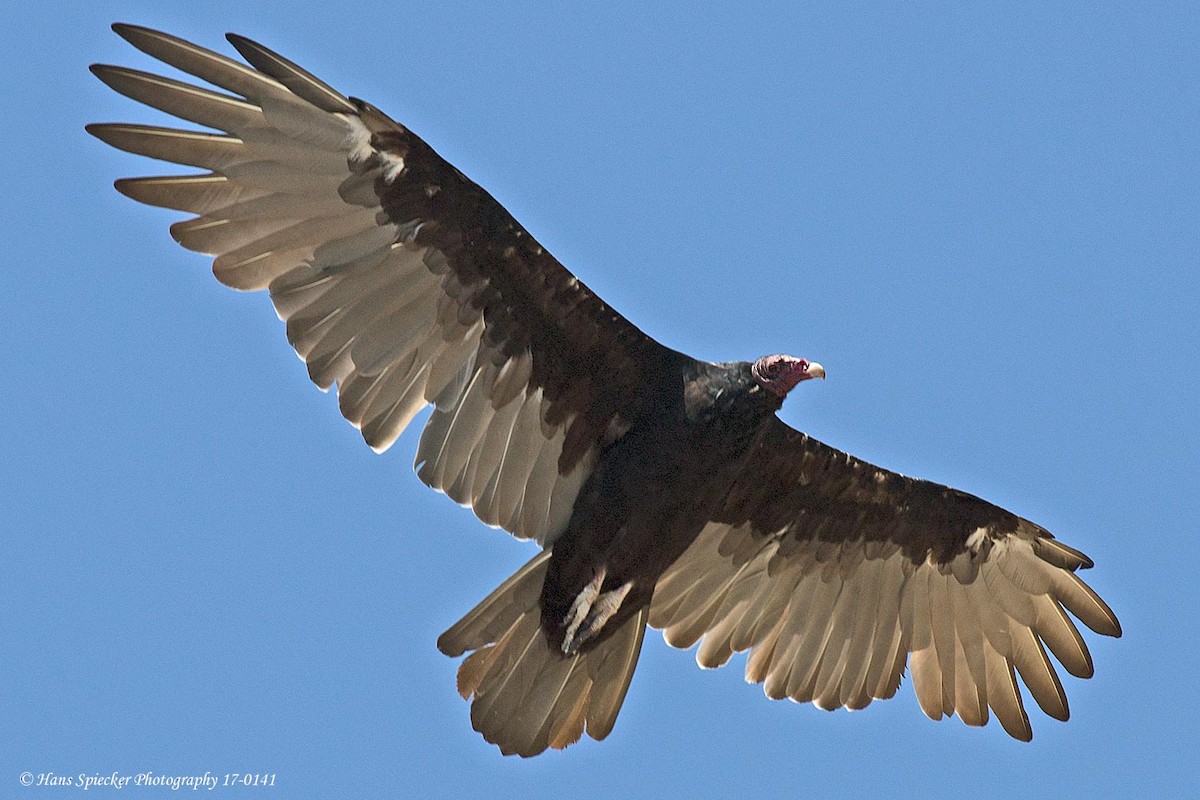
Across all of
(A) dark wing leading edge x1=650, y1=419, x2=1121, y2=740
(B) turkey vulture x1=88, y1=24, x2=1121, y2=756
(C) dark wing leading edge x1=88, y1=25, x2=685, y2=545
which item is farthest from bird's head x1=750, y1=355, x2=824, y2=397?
(A) dark wing leading edge x1=650, y1=419, x2=1121, y2=740

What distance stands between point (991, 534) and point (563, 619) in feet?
7.53

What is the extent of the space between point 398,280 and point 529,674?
1.84 meters

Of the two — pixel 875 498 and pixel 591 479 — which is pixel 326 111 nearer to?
pixel 591 479

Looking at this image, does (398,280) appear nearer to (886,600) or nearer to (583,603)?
(583,603)

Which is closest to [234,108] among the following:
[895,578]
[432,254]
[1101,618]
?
[432,254]

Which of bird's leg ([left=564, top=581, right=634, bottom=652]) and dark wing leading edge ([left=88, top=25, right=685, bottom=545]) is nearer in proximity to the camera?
dark wing leading edge ([left=88, top=25, right=685, bottom=545])

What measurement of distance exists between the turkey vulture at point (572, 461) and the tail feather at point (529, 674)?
0.01 meters

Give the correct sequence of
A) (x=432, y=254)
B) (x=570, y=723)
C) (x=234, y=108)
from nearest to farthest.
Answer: (x=234, y=108) → (x=432, y=254) → (x=570, y=723)

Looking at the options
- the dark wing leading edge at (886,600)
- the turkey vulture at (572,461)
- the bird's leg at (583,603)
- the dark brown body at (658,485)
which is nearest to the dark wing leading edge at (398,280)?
the turkey vulture at (572,461)

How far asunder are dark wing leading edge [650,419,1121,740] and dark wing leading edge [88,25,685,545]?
119 cm

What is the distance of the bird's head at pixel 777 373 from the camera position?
717cm

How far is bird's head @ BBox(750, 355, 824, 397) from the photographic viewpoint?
7168mm

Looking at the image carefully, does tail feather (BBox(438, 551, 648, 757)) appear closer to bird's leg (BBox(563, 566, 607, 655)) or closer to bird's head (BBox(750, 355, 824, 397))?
bird's leg (BBox(563, 566, 607, 655))

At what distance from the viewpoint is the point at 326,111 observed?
267 inches
